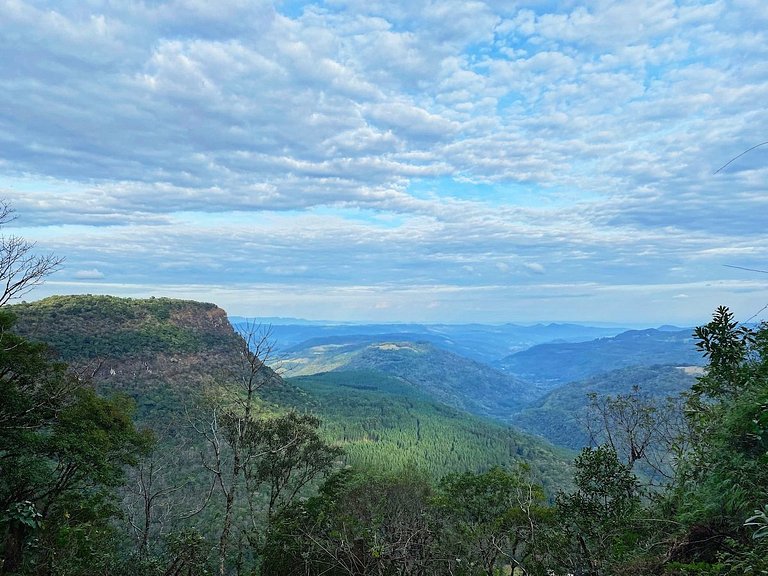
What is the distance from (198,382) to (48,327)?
79.9ft

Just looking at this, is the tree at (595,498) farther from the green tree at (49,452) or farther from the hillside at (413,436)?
the hillside at (413,436)

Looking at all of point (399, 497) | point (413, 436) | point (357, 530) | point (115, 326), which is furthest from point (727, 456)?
point (413, 436)

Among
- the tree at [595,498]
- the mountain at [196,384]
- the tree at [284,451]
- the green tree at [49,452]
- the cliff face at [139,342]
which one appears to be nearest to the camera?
the green tree at [49,452]

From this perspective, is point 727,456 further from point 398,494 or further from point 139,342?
point 139,342

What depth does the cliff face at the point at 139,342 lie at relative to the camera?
6706 cm

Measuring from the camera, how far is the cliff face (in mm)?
67062

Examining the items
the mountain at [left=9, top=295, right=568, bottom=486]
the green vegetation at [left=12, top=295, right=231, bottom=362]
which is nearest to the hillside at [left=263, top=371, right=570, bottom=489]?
the mountain at [left=9, top=295, right=568, bottom=486]

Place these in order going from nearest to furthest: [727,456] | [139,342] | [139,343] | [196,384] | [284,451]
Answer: [727,456]
[284,451]
[196,384]
[139,343]
[139,342]

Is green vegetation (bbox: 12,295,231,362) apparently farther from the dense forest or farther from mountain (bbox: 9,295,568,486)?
the dense forest

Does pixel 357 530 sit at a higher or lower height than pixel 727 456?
lower

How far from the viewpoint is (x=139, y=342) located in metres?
80.4

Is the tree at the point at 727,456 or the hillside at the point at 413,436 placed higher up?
the tree at the point at 727,456

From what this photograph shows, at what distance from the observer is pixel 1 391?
1266cm

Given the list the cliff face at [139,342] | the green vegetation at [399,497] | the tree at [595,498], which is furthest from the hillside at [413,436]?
the tree at [595,498]
